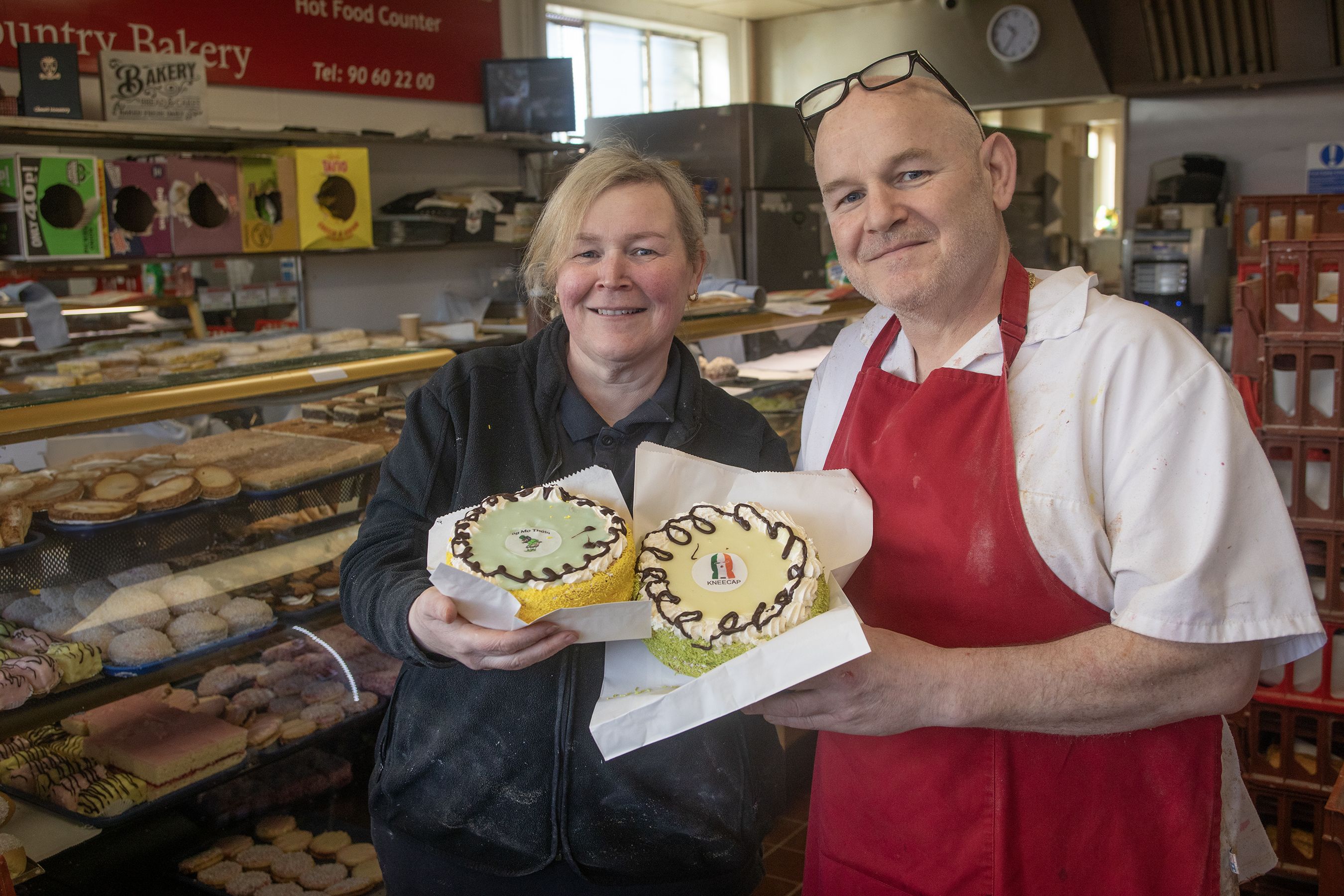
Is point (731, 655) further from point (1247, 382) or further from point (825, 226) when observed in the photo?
point (825, 226)

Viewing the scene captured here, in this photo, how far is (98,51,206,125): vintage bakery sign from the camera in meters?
4.26

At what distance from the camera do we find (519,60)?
6.00 m

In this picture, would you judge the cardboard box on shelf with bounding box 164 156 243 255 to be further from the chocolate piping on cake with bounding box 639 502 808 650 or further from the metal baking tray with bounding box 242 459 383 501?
the chocolate piping on cake with bounding box 639 502 808 650

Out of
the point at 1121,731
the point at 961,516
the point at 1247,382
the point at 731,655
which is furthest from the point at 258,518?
the point at 1247,382

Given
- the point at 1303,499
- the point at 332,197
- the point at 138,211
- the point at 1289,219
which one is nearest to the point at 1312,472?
the point at 1303,499

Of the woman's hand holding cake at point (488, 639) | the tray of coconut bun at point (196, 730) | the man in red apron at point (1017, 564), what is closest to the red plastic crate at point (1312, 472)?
the man in red apron at point (1017, 564)

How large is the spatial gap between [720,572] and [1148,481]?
52cm

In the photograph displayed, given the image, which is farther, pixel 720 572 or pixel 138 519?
pixel 138 519

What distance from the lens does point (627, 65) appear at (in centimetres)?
826

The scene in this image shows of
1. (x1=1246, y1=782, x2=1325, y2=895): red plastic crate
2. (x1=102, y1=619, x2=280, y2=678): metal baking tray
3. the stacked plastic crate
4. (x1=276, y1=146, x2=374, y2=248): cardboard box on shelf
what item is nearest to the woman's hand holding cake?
(x1=102, y1=619, x2=280, y2=678): metal baking tray

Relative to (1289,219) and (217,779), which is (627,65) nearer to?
(1289,219)

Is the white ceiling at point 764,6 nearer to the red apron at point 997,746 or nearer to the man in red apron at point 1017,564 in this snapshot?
the man in red apron at point 1017,564

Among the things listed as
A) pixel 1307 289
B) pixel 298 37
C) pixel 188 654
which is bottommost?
pixel 188 654

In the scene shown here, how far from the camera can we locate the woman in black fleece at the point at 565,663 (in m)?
1.53
